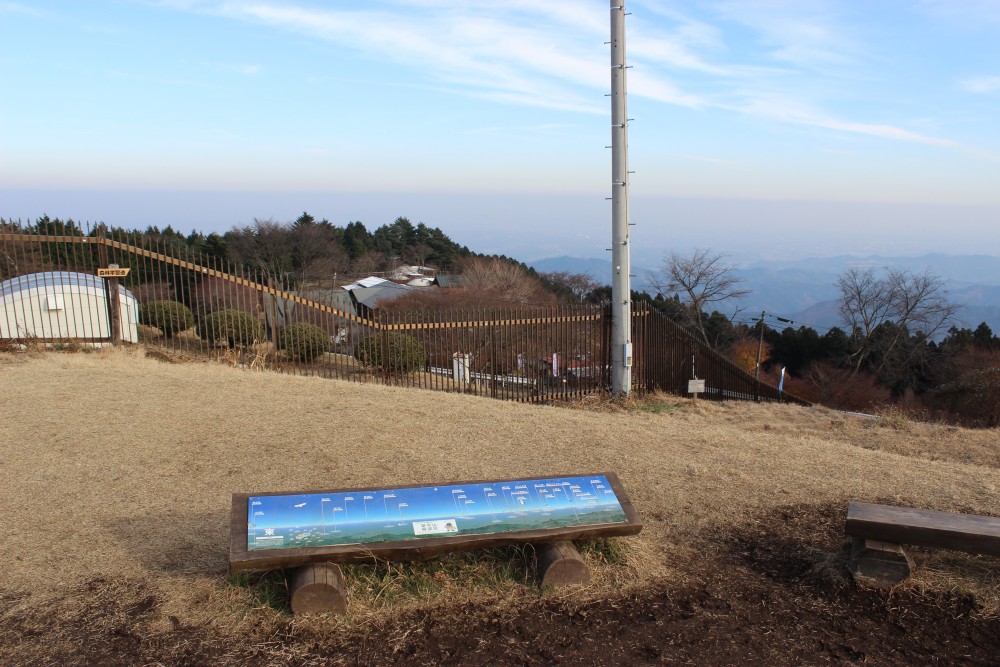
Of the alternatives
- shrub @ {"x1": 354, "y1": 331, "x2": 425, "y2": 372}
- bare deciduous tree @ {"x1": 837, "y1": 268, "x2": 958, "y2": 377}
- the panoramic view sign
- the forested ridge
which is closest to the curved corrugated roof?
shrub @ {"x1": 354, "y1": 331, "x2": 425, "y2": 372}

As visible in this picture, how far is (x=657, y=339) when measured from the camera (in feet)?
45.0

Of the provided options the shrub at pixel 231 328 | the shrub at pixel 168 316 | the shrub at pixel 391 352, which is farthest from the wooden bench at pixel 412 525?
the shrub at pixel 168 316

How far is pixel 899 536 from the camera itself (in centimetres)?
439

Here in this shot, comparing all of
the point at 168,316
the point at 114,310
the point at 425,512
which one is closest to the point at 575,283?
the point at 168,316

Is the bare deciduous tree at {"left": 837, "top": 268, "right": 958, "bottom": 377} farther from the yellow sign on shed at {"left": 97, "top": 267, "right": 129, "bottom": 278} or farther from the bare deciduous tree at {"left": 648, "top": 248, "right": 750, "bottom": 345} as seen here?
the yellow sign on shed at {"left": 97, "top": 267, "right": 129, "bottom": 278}

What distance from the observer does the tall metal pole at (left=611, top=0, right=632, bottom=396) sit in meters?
11.8

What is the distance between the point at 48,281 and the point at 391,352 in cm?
509

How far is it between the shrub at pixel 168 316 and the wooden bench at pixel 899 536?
390 inches

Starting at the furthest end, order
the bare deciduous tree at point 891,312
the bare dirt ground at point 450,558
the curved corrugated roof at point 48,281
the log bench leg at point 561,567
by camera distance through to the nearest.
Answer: the bare deciduous tree at point 891,312 < the curved corrugated roof at point 48,281 < the log bench leg at point 561,567 < the bare dirt ground at point 450,558

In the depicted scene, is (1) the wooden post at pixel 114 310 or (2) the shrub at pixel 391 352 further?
(2) the shrub at pixel 391 352

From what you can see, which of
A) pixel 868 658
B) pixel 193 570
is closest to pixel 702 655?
pixel 868 658

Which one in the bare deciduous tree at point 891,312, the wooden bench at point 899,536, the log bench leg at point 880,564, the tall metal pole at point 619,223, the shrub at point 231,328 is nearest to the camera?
the wooden bench at point 899,536

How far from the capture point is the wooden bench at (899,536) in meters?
4.30

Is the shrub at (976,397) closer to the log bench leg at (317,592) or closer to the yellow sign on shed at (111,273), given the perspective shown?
the log bench leg at (317,592)
